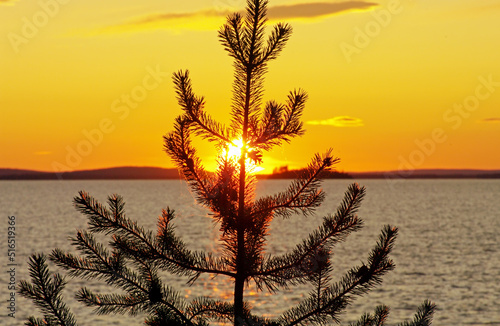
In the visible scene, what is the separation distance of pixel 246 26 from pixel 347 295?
2836 millimetres

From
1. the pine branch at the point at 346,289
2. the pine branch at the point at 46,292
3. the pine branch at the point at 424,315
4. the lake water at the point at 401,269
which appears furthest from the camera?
the lake water at the point at 401,269

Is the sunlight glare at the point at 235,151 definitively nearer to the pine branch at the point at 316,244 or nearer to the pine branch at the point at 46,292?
the pine branch at the point at 316,244

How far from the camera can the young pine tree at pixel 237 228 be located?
20.5 feet

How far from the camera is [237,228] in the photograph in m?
6.28

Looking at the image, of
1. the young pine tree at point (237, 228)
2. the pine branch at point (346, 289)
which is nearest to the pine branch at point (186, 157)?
the young pine tree at point (237, 228)

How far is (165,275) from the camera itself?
42062mm

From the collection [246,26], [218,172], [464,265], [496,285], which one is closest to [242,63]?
[246,26]

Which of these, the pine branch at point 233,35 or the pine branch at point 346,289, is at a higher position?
the pine branch at point 233,35

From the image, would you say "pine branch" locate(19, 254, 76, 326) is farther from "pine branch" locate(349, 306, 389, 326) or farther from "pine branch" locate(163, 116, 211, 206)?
"pine branch" locate(349, 306, 389, 326)

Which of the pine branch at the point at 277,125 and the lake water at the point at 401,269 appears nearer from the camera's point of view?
the pine branch at the point at 277,125

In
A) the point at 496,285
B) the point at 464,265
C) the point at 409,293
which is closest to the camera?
the point at 409,293

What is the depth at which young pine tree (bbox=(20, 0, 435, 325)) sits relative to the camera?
6242mm

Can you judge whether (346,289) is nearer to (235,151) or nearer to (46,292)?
(235,151)

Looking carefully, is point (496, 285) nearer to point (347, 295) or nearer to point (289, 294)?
point (289, 294)
